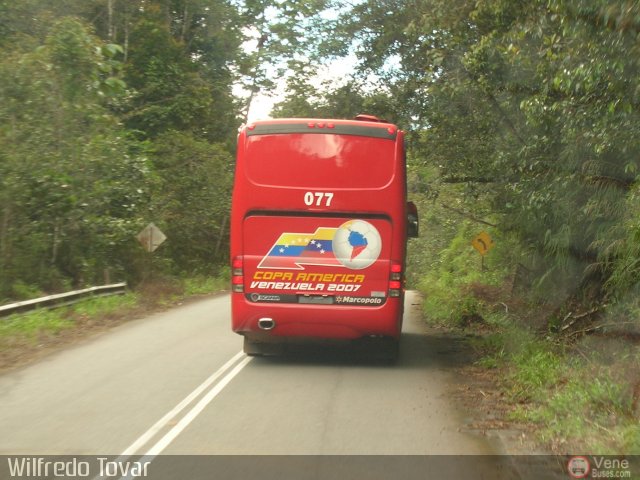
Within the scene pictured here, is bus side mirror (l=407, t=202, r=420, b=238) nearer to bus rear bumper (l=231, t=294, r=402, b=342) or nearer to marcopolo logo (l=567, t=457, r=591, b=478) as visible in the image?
bus rear bumper (l=231, t=294, r=402, b=342)

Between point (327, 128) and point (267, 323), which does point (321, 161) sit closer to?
point (327, 128)

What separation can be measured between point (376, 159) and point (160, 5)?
80.6 ft

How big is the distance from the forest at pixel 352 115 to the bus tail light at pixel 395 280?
276cm

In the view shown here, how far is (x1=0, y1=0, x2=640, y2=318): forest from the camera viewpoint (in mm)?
10422

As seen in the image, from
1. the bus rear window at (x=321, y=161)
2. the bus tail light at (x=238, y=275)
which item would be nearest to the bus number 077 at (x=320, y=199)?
the bus rear window at (x=321, y=161)

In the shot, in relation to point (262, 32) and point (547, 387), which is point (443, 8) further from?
point (262, 32)

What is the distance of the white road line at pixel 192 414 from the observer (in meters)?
7.01

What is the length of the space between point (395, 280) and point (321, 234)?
127cm

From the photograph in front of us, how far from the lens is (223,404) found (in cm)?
897

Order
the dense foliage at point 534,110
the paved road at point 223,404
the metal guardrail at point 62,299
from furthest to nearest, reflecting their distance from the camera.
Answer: the metal guardrail at point 62,299 → the dense foliage at point 534,110 → the paved road at point 223,404

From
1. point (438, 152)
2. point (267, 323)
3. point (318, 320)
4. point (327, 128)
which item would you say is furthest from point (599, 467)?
point (438, 152)

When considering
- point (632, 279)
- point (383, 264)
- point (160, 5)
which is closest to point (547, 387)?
point (632, 279)

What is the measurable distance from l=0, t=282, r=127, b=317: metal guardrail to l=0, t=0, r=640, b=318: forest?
69 centimetres

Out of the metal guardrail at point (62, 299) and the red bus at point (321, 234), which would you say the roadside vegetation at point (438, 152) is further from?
the red bus at point (321, 234)
